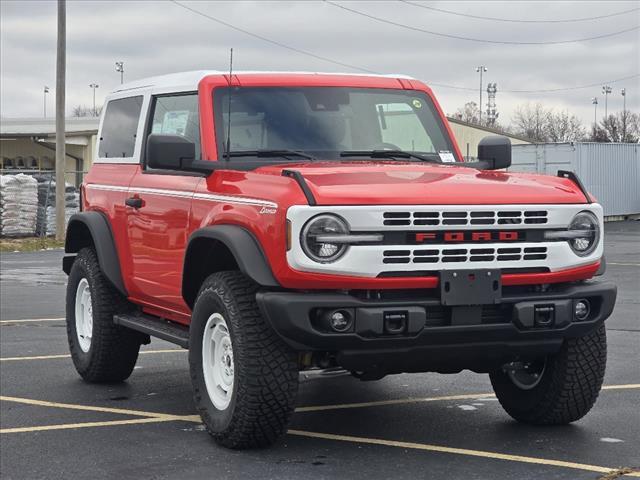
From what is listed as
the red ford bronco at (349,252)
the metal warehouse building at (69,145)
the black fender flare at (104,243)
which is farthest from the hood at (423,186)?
the metal warehouse building at (69,145)

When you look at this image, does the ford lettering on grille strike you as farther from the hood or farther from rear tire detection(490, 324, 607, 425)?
rear tire detection(490, 324, 607, 425)

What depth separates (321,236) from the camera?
5.99 metres

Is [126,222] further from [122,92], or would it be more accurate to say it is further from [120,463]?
[120,463]

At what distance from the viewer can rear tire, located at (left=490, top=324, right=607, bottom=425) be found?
6879 millimetres

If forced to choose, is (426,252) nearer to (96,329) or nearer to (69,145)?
(96,329)

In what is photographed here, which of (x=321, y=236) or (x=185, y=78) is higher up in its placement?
(x=185, y=78)

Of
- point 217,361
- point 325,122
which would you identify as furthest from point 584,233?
point 217,361

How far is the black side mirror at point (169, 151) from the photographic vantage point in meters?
7.10

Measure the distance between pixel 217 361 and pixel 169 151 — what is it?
1274mm

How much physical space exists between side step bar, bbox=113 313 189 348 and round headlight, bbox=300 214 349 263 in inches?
65.2

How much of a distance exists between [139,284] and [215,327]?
1596 millimetres

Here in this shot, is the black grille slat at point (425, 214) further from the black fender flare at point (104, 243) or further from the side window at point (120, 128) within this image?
the side window at point (120, 128)

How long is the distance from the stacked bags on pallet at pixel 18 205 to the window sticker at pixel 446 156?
24.9m

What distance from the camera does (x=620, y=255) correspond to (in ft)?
84.7
